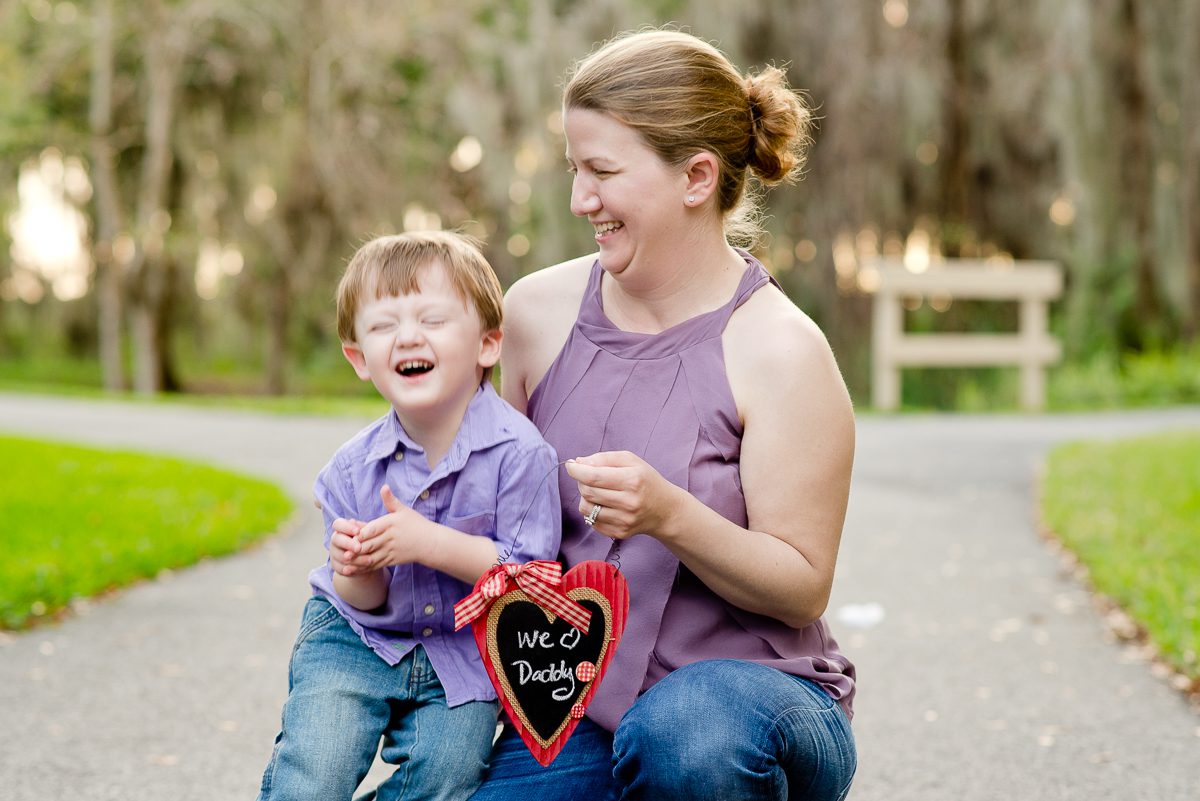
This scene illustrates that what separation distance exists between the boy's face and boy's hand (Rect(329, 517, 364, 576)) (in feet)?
0.81

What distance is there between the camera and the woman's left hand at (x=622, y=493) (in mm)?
2012

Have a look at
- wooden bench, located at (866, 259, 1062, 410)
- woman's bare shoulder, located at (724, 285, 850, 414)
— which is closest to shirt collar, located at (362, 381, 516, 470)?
woman's bare shoulder, located at (724, 285, 850, 414)

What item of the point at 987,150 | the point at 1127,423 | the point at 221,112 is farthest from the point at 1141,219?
the point at 221,112

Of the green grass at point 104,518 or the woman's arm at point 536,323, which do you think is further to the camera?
the green grass at point 104,518

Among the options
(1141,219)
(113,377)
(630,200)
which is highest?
(630,200)

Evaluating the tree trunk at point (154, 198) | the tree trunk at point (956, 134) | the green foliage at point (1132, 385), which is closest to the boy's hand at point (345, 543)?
the green foliage at point (1132, 385)

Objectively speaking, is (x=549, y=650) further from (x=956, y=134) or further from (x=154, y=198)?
(x=154, y=198)

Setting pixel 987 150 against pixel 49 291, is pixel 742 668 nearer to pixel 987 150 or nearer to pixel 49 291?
pixel 987 150

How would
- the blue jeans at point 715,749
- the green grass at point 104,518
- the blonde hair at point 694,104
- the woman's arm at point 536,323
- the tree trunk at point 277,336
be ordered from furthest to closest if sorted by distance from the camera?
the tree trunk at point 277,336 < the green grass at point 104,518 < the woman's arm at point 536,323 < the blonde hair at point 694,104 < the blue jeans at point 715,749

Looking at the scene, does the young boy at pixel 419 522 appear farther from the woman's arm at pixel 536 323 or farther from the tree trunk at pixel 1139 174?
the tree trunk at pixel 1139 174

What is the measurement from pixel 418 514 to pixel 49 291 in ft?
58.8

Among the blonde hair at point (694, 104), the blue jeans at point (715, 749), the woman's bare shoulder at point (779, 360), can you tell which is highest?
the blonde hair at point (694, 104)

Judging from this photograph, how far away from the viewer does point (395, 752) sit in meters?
2.25

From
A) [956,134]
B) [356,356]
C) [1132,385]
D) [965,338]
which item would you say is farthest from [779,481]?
[956,134]
